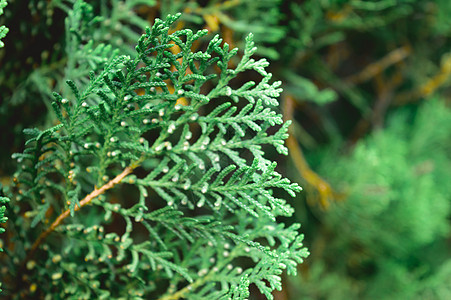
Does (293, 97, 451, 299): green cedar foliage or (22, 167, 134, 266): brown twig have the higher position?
(22, 167, 134, 266): brown twig

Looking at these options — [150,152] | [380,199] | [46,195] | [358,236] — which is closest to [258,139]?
[150,152]

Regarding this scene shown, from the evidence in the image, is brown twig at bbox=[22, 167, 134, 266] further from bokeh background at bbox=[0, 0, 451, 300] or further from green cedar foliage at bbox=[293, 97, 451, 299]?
Answer: green cedar foliage at bbox=[293, 97, 451, 299]

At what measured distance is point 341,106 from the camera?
7.93 ft

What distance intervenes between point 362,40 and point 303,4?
0.72m

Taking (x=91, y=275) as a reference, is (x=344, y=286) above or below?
below

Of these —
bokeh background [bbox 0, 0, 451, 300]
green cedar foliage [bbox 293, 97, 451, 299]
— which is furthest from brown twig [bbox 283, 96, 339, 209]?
green cedar foliage [bbox 293, 97, 451, 299]

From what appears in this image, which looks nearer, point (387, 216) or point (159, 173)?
point (159, 173)

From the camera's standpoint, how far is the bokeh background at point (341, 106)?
106 centimetres

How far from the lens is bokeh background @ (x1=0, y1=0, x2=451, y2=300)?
3.49 feet

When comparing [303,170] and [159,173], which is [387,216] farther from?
[159,173]

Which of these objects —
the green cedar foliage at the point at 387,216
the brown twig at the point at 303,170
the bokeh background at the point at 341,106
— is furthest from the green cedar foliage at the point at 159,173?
the green cedar foliage at the point at 387,216

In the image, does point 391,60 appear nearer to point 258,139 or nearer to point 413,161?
point 413,161

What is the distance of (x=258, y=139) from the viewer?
2.59 ft

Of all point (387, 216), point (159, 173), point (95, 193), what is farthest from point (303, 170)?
point (95, 193)
